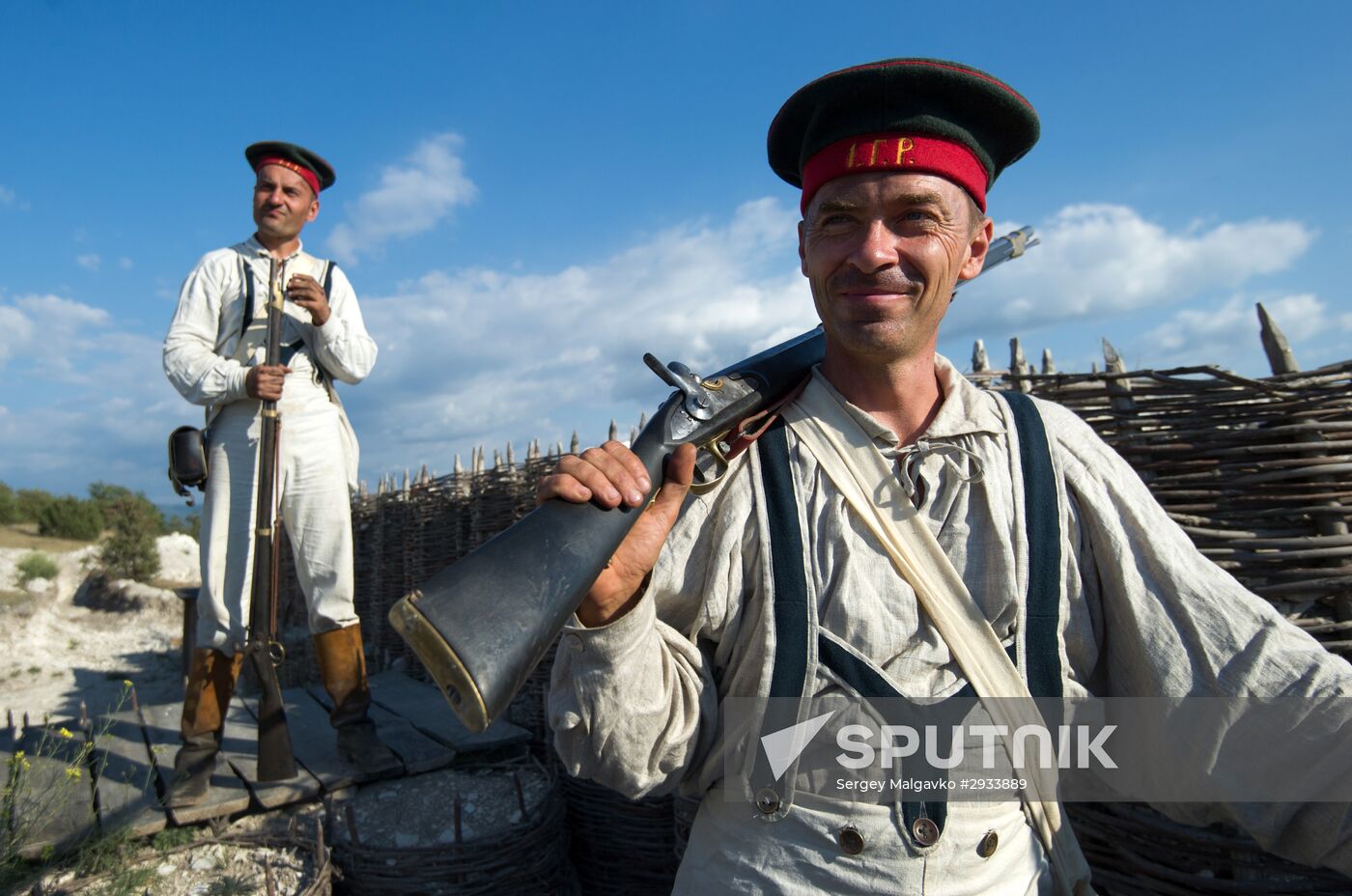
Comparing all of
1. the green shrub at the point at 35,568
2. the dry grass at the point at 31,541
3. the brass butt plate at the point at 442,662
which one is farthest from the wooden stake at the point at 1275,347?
the dry grass at the point at 31,541

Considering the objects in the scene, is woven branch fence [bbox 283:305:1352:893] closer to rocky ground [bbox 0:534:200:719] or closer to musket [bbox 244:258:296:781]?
musket [bbox 244:258:296:781]

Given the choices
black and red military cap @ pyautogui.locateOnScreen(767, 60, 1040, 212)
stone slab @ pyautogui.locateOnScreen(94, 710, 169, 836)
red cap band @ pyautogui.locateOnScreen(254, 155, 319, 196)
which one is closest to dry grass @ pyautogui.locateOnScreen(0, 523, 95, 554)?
stone slab @ pyautogui.locateOnScreen(94, 710, 169, 836)

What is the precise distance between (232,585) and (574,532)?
3.51 meters

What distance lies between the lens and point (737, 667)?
5.61 ft

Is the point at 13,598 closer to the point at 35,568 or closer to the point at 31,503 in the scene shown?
the point at 35,568

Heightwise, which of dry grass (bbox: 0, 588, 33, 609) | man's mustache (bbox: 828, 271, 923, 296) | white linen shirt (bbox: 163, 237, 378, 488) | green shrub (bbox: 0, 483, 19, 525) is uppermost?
green shrub (bbox: 0, 483, 19, 525)

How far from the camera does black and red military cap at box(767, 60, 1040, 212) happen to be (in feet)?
5.70

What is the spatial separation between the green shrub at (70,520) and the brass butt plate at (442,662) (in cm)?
2757

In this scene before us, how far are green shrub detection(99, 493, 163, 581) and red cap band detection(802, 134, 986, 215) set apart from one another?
787 inches

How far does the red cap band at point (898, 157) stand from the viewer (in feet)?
5.67

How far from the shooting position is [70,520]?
23453 mm

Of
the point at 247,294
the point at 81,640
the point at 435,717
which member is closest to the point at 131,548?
the point at 81,640

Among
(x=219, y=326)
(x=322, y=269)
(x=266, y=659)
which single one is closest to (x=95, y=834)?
(x=266, y=659)

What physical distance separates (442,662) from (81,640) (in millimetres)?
15914
